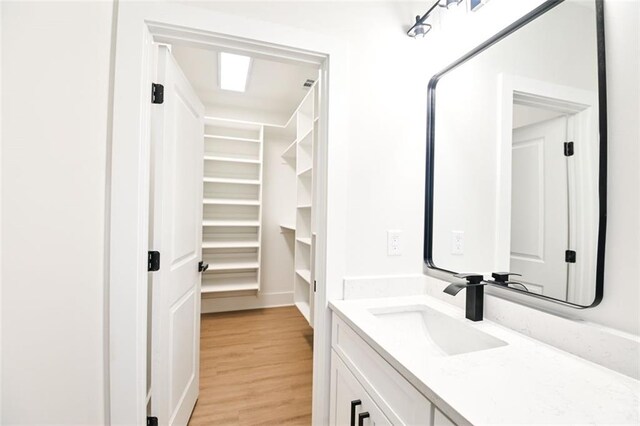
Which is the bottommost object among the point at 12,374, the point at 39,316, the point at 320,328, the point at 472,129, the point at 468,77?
the point at 320,328

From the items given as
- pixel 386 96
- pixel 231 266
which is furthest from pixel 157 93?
pixel 231 266

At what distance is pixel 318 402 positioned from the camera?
1315mm

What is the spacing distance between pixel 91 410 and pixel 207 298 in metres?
2.46

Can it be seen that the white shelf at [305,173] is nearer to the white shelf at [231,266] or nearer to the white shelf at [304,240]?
the white shelf at [304,240]

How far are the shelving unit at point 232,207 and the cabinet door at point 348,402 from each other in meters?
2.18

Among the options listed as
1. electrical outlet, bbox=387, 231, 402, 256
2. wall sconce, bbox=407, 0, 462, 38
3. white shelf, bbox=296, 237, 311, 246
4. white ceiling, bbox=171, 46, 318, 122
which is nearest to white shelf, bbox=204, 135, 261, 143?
white ceiling, bbox=171, 46, 318, 122

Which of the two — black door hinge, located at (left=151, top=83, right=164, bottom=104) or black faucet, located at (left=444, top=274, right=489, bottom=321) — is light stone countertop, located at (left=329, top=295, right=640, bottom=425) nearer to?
black faucet, located at (left=444, top=274, right=489, bottom=321)

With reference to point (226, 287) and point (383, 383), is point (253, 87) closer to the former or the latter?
point (226, 287)

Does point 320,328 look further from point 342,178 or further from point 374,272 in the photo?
point 342,178

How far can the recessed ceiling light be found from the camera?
92.0 inches

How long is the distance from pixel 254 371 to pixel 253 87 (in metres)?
2.81

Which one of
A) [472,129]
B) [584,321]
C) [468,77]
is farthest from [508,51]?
[584,321]

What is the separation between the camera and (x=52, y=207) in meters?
0.75

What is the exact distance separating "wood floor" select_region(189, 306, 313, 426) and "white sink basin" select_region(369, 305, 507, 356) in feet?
3.24
